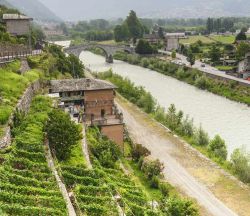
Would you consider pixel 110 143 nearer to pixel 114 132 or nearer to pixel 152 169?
pixel 114 132

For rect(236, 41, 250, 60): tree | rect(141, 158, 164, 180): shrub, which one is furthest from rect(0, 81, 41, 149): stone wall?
rect(236, 41, 250, 60): tree

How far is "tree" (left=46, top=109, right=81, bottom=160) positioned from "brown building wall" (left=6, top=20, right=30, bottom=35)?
30.5m

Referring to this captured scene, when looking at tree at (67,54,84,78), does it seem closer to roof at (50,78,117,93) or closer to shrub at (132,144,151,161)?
roof at (50,78,117,93)

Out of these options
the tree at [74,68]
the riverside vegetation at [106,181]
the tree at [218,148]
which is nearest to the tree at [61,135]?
the riverside vegetation at [106,181]

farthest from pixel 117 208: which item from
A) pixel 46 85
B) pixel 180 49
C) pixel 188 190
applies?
pixel 180 49

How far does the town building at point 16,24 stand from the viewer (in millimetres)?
52250

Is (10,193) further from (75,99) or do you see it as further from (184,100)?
(184,100)

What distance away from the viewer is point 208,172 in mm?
30922

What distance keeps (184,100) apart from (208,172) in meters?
26.0

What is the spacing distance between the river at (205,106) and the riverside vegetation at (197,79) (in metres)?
0.93

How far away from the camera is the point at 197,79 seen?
211ft

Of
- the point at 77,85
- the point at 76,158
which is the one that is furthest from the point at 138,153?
the point at 76,158

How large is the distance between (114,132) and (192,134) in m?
9.22

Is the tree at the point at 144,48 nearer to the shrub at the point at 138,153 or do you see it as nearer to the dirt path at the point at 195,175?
the dirt path at the point at 195,175
